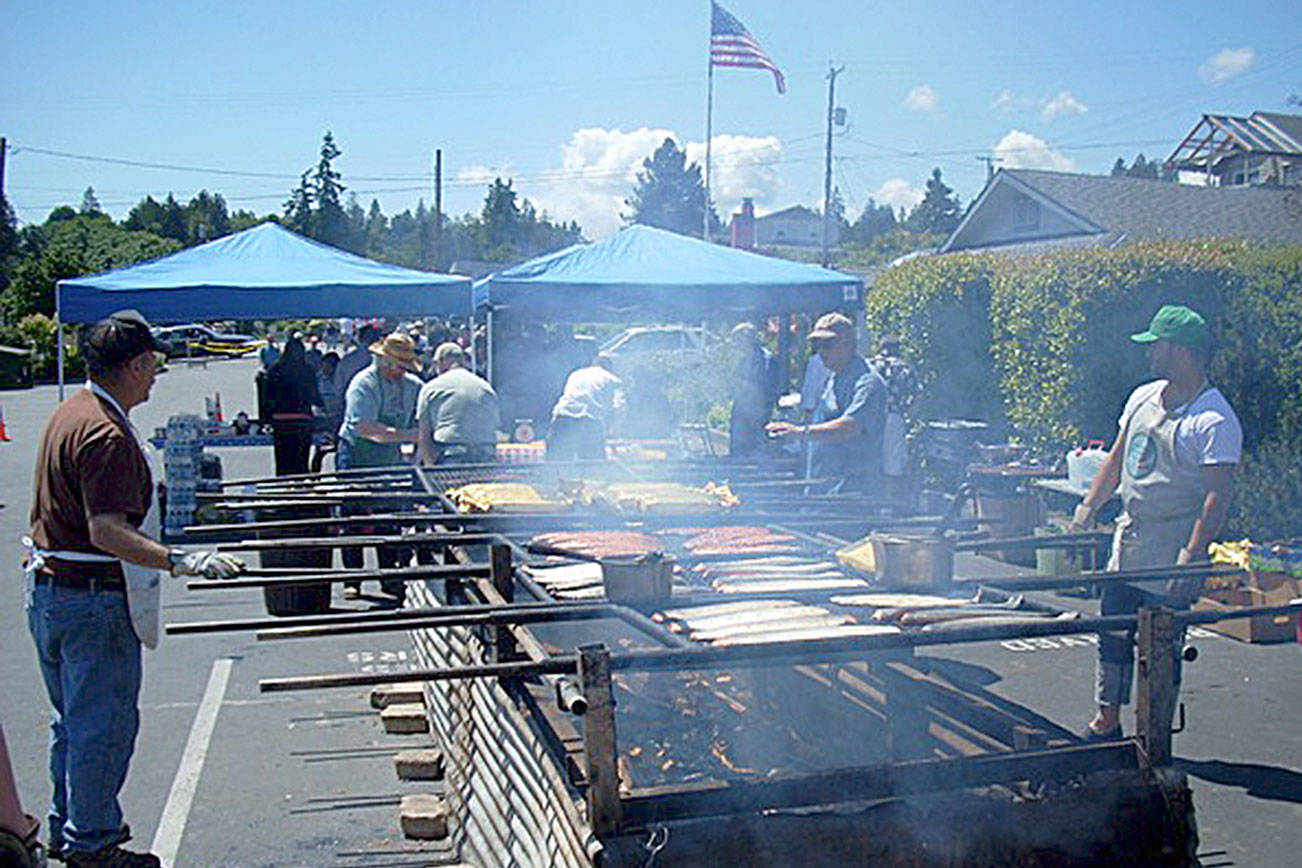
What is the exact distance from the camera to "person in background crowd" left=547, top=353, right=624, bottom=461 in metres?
9.47

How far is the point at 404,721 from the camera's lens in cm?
574

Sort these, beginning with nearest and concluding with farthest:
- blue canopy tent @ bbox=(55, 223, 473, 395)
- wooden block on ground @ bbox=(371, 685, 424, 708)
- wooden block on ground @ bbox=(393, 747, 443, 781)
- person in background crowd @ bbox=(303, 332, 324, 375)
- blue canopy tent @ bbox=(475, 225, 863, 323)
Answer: wooden block on ground @ bbox=(393, 747, 443, 781)
wooden block on ground @ bbox=(371, 685, 424, 708)
blue canopy tent @ bbox=(55, 223, 473, 395)
blue canopy tent @ bbox=(475, 225, 863, 323)
person in background crowd @ bbox=(303, 332, 324, 375)

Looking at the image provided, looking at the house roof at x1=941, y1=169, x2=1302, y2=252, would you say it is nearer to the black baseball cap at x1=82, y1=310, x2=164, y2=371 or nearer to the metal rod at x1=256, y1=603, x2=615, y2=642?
the black baseball cap at x1=82, y1=310, x2=164, y2=371

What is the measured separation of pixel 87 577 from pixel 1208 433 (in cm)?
435

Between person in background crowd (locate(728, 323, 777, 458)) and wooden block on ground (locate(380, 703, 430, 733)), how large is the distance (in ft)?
20.5

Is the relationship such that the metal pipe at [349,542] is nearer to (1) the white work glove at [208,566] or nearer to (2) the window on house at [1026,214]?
(1) the white work glove at [208,566]

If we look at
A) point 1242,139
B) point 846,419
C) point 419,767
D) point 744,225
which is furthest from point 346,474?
point 1242,139

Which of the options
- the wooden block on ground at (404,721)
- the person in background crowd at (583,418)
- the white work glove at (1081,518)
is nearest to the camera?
the white work glove at (1081,518)

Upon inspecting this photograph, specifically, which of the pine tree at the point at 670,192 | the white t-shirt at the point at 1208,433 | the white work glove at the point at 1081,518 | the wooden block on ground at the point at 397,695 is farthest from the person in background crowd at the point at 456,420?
the pine tree at the point at 670,192

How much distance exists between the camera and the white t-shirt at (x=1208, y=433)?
4457 mm

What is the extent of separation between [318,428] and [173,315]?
509 centimetres

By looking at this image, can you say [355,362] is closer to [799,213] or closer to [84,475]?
[84,475]

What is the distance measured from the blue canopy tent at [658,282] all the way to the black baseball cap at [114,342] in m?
5.99

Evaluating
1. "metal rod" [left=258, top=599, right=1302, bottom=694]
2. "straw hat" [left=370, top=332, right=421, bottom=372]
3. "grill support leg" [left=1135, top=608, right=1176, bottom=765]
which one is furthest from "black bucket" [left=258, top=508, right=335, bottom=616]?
"grill support leg" [left=1135, top=608, right=1176, bottom=765]
